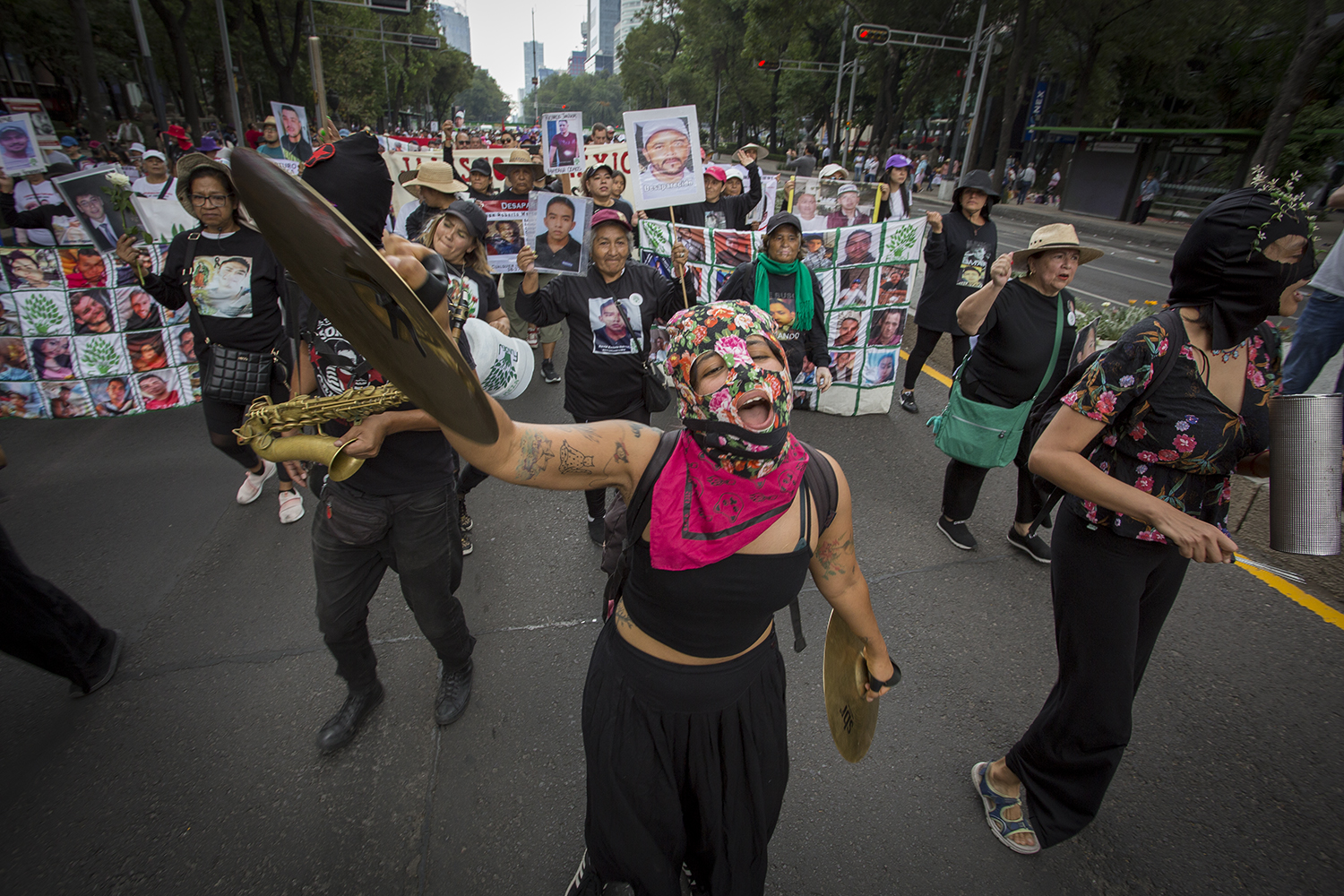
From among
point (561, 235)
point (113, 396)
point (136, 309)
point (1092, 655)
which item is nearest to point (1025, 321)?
point (1092, 655)

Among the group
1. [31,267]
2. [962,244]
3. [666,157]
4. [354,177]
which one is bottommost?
[31,267]

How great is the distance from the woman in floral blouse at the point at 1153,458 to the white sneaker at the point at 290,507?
4.35 m

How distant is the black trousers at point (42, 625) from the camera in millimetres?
2549

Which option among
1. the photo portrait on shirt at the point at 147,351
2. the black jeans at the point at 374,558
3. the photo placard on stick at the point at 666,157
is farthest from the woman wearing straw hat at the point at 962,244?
the photo portrait on shirt at the point at 147,351

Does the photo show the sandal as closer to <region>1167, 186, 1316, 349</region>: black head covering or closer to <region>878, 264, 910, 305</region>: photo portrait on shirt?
<region>1167, 186, 1316, 349</region>: black head covering

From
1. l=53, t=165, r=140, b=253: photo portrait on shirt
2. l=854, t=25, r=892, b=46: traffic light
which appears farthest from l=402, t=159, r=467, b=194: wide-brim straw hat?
l=854, t=25, r=892, b=46: traffic light

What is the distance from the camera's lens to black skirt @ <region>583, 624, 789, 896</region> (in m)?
1.71

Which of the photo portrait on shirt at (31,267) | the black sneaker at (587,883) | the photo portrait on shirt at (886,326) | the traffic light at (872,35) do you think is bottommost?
the black sneaker at (587,883)

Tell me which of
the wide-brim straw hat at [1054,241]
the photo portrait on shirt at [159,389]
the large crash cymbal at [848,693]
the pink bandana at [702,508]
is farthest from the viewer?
the photo portrait on shirt at [159,389]

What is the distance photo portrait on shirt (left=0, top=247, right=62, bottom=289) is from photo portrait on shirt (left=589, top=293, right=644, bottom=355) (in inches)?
192

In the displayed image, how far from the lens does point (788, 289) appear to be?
4.45 m

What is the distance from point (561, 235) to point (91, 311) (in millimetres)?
4482

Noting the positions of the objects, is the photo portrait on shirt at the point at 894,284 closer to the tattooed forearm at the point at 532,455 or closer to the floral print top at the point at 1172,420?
the floral print top at the point at 1172,420

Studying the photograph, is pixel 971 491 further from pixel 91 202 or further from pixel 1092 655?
pixel 91 202
